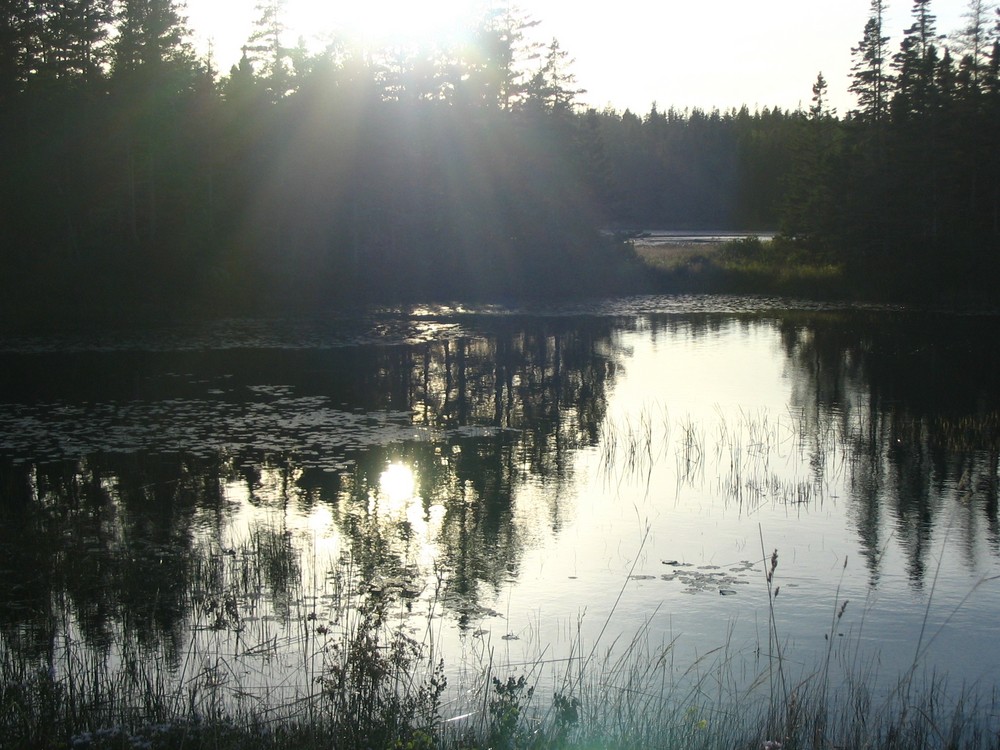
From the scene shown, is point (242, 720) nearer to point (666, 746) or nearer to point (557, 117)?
point (666, 746)

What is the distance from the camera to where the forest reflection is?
36.5ft

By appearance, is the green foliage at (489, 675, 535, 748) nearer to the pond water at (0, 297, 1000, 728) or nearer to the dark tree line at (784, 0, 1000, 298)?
the pond water at (0, 297, 1000, 728)

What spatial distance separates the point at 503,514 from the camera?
48.5 feet

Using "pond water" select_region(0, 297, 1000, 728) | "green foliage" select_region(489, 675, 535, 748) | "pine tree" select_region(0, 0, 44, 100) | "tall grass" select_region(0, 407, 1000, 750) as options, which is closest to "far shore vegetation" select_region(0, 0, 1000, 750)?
"pine tree" select_region(0, 0, 44, 100)

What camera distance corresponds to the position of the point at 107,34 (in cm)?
5294

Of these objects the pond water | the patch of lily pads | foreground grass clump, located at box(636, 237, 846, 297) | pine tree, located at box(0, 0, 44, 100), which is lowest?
the patch of lily pads

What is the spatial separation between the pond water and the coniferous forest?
63.9 ft

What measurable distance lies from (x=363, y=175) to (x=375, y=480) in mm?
45593

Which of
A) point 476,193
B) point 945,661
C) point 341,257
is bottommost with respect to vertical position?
point 945,661

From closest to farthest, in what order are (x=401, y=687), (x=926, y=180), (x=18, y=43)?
(x=401, y=687), (x=18, y=43), (x=926, y=180)

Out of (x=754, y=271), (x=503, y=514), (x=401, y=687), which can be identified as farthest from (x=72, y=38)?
(x=401, y=687)

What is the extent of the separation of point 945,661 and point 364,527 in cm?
750

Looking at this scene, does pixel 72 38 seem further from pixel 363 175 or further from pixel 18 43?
pixel 363 175

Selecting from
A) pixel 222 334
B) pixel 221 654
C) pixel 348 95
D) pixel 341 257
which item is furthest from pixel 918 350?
pixel 348 95
